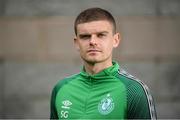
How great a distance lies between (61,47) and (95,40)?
11.3 feet

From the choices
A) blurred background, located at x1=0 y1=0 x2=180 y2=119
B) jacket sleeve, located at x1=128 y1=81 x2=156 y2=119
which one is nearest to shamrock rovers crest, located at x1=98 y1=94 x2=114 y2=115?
jacket sleeve, located at x1=128 y1=81 x2=156 y2=119

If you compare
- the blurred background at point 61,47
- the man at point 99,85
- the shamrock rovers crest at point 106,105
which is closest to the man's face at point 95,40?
the man at point 99,85

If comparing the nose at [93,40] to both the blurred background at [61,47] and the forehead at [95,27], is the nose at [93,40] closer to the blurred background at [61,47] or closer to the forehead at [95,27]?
the forehead at [95,27]

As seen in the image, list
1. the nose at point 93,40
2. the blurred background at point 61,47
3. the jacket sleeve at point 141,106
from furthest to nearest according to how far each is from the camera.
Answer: the blurred background at point 61,47 < the nose at point 93,40 < the jacket sleeve at point 141,106

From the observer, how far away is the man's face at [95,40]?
329 centimetres

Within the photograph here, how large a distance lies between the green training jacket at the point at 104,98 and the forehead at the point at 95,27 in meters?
0.23

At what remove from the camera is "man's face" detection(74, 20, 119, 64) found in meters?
3.29

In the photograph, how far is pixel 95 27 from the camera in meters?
3.31

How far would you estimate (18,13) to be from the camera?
267 inches

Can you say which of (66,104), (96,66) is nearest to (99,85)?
(96,66)

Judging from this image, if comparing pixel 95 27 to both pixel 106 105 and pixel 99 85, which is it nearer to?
pixel 99 85

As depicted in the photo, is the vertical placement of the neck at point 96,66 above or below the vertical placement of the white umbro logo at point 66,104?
above

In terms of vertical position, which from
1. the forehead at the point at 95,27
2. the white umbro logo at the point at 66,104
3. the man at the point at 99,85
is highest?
the forehead at the point at 95,27

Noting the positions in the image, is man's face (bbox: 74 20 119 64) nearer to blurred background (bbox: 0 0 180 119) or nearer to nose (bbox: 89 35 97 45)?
nose (bbox: 89 35 97 45)
